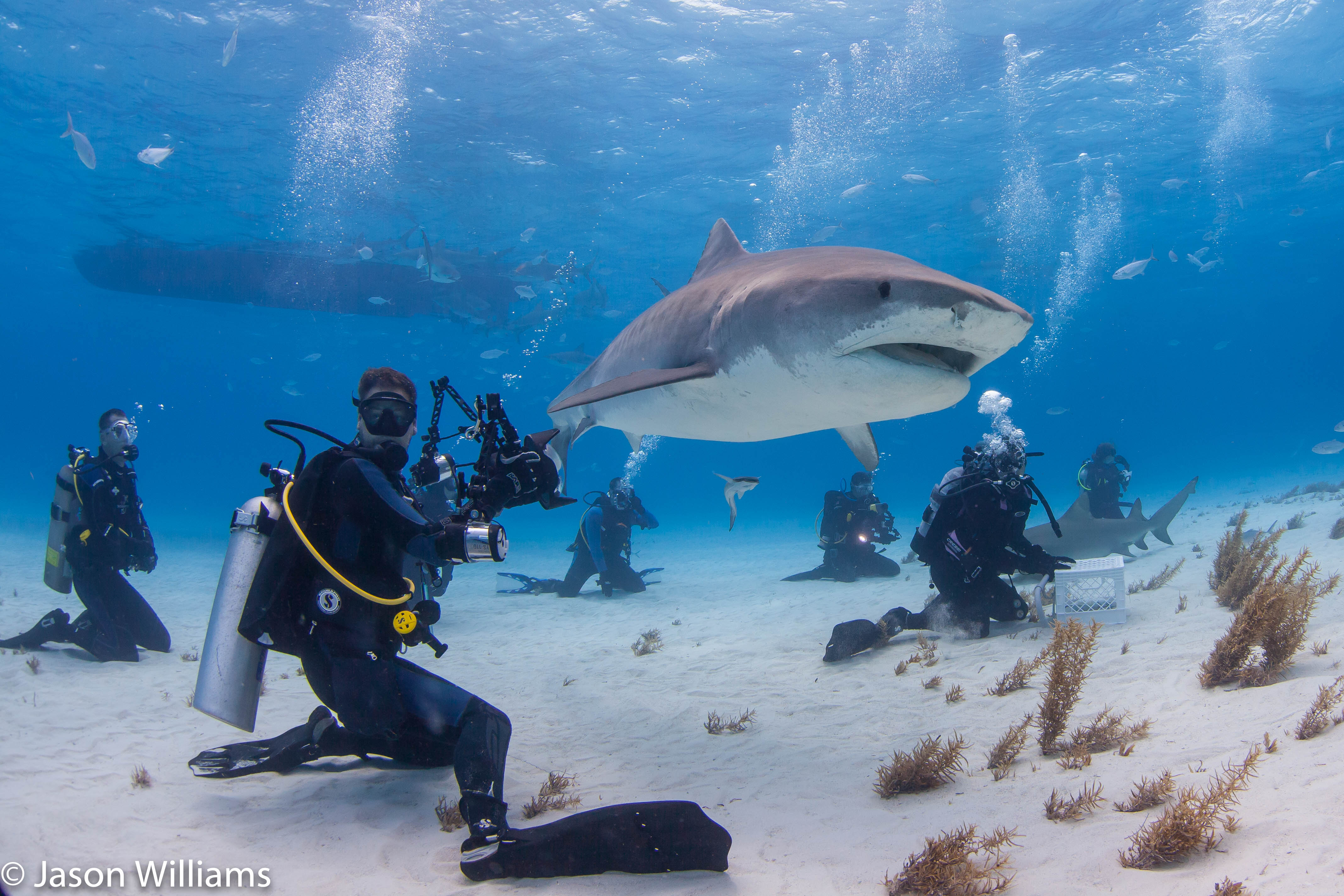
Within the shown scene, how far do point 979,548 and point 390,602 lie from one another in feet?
17.0

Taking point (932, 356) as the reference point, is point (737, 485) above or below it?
below

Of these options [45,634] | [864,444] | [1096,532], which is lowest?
[45,634]

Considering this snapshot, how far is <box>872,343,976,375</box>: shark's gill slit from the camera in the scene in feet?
9.32

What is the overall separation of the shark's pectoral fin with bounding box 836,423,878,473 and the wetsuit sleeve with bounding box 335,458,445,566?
10.7 ft

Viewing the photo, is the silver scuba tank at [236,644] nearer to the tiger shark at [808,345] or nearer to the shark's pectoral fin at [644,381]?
the shark's pectoral fin at [644,381]

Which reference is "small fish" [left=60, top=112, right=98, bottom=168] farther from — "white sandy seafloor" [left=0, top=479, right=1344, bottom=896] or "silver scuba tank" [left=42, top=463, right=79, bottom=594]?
"white sandy seafloor" [left=0, top=479, right=1344, bottom=896]

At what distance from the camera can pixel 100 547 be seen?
6.60 meters

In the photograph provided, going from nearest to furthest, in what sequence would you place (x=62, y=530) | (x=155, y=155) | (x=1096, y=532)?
1. (x=62, y=530)
2. (x=1096, y=532)
3. (x=155, y=155)

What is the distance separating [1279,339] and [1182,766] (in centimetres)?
14627

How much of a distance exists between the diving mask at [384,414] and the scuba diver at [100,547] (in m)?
4.83

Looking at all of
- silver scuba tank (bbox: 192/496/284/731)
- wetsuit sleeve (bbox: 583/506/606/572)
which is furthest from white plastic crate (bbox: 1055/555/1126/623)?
wetsuit sleeve (bbox: 583/506/606/572)

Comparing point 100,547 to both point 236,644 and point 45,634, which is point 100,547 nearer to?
point 45,634

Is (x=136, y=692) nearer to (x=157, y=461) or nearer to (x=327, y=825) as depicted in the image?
(x=327, y=825)

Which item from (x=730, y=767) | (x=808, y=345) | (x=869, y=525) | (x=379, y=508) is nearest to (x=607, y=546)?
(x=869, y=525)
